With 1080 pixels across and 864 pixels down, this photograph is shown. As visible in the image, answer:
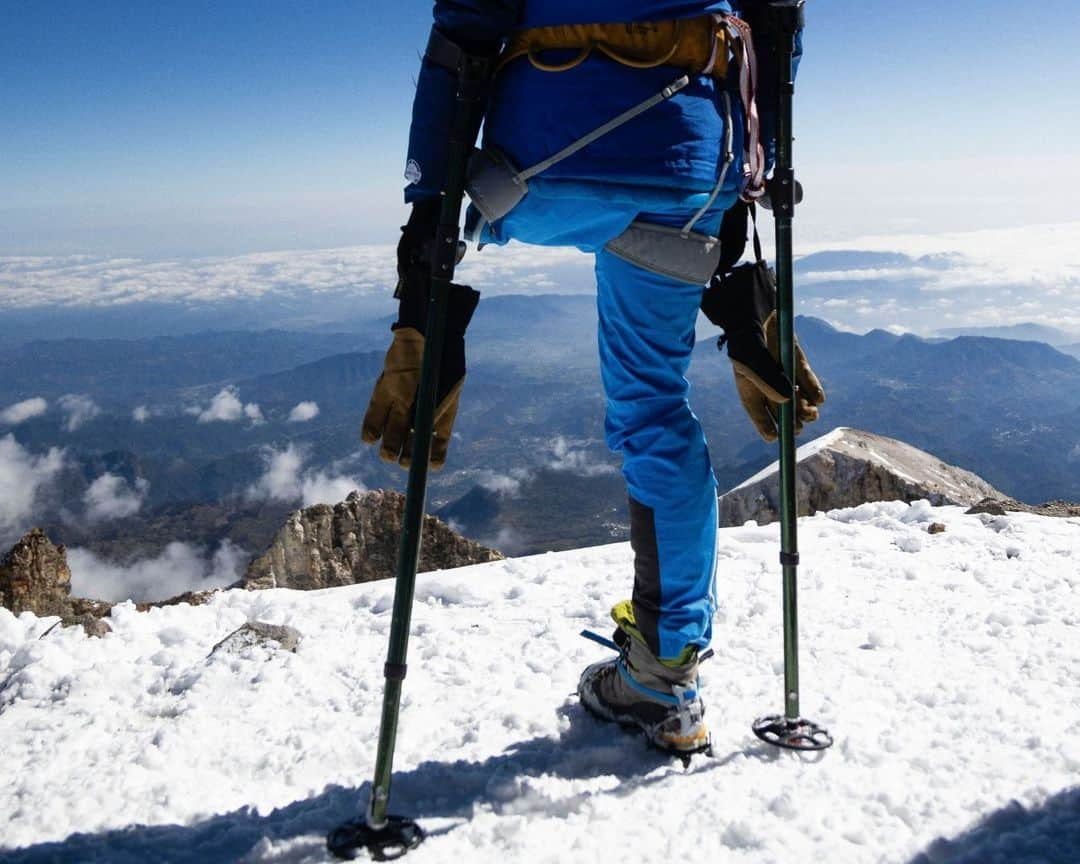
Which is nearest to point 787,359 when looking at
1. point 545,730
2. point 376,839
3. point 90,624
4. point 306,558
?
point 545,730

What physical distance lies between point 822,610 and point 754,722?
160 cm

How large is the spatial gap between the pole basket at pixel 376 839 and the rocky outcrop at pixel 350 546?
17.5ft

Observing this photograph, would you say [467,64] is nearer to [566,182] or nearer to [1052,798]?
[566,182]

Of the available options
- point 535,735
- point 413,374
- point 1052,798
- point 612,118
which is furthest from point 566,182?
point 1052,798

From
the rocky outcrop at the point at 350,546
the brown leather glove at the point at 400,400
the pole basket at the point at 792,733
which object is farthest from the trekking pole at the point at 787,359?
the rocky outcrop at the point at 350,546

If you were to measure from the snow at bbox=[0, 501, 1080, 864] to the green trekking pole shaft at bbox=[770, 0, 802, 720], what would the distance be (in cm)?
44

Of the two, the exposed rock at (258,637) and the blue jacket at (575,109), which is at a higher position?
the blue jacket at (575,109)

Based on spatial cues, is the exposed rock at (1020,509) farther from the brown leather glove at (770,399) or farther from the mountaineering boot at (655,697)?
the mountaineering boot at (655,697)

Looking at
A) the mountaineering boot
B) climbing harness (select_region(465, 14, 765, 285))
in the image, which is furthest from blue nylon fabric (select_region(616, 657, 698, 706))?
climbing harness (select_region(465, 14, 765, 285))

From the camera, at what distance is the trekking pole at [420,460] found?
7.79 ft

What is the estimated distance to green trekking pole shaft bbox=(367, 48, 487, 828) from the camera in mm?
2381

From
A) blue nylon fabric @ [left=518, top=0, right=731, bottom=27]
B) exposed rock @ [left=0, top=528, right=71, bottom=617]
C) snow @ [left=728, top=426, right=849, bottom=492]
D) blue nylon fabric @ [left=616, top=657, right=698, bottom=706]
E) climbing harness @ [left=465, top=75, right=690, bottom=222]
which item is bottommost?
snow @ [left=728, top=426, right=849, bottom=492]

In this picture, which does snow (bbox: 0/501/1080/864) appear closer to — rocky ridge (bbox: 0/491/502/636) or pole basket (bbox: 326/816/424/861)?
pole basket (bbox: 326/816/424/861)

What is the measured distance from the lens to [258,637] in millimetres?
4117
